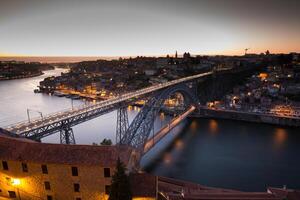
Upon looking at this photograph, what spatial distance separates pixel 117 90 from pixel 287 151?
45653 millimetres

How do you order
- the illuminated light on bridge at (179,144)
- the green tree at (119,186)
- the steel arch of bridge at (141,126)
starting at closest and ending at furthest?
the green tree at (119,186), the steel arch of bridge at (141,126), the illuminated light on bridge at (179,144)

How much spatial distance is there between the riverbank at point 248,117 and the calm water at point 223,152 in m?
1.38

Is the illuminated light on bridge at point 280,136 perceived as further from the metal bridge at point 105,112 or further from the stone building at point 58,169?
the stone building at point 58,169

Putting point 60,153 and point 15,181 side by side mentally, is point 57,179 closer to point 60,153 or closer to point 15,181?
point 60,153

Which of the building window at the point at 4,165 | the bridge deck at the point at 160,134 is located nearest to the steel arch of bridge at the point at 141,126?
the bridge deck at the point at 160,134

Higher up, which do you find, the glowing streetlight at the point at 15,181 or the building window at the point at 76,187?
the glowing streetlight at the point at 15,181

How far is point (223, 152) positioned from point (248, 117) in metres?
13.8

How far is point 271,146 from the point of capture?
85.9ft

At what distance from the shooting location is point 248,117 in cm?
3666

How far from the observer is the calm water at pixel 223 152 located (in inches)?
Answer: 792

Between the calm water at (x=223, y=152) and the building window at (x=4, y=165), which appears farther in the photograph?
the calm water at (x=223, y=152)

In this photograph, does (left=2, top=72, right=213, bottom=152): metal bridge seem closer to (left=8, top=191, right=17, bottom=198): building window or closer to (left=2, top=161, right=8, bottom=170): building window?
(left=2, top=161, right=8, bottom=170): building window

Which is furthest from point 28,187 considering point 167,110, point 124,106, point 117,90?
point 117,90

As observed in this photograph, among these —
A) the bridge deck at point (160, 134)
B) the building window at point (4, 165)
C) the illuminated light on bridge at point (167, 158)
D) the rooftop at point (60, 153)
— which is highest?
the rooftop at point (60, 153)
